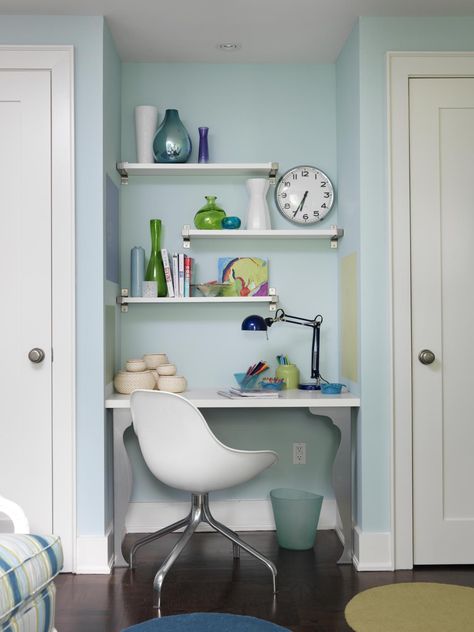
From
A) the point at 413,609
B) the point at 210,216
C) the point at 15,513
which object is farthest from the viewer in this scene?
the point at 210,216

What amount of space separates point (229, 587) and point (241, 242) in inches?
70.4

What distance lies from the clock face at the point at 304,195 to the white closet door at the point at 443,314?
2.25 ft

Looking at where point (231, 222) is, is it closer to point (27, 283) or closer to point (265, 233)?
point (265, 233)

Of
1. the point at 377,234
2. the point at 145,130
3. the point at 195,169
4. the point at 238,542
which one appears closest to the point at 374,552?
the point at 238,542

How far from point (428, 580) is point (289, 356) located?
4.44 ft

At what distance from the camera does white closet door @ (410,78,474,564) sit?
3410 millimetres

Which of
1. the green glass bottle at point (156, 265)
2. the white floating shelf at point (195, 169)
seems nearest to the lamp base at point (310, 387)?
the green glass bottle at point (156, 265)

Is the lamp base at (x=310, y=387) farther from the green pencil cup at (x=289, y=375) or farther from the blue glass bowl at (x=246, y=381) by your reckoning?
the blue glass bowl at (x=246, y=381)

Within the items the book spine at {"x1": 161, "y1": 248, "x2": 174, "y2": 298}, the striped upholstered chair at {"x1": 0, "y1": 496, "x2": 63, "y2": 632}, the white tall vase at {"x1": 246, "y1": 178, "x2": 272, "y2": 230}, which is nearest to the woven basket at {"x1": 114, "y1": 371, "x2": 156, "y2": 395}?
the book spine at {"x1": 161, "y1": 248, "x2": 174, "y2": 298}

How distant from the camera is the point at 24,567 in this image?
212 centimetres

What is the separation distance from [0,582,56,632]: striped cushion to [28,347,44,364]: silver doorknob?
1222 mm

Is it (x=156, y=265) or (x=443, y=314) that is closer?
(x=443, y=314)

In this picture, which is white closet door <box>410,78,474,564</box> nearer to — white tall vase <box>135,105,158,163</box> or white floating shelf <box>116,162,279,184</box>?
white floating shelf <box>116,162,279,184</box>

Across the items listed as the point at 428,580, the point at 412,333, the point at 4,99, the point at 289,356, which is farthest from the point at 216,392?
the point at 4,99
